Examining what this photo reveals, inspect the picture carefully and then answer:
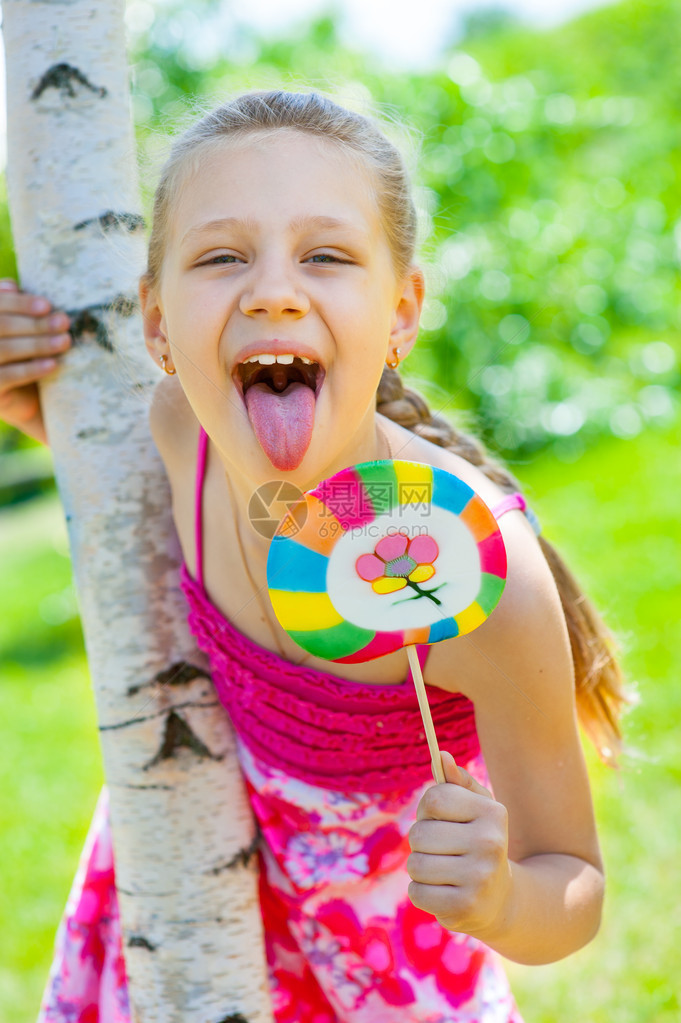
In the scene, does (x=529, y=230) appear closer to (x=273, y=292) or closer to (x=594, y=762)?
(x=594, y=762)

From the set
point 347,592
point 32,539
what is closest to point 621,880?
point 347,592

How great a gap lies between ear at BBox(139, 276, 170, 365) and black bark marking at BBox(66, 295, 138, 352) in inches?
2.6

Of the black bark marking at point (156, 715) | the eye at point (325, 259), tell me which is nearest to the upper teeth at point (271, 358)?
the eye at point (325, 259)

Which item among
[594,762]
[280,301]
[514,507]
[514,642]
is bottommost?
[594,762]

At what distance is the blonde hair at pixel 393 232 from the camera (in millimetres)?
1574

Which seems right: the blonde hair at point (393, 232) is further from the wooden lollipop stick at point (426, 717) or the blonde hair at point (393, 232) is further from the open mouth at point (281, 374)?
the wooden lollipop stick at point (426, 717)

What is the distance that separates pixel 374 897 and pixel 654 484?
464cm

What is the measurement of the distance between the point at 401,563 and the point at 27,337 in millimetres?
975

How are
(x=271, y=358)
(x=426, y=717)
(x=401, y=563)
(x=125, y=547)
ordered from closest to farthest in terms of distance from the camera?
(x=426, y=717), (x=401, y=563), (x=271, y=358), (x=125, y=547)

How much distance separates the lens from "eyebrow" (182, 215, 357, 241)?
4.81 feet

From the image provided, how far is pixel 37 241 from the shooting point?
1881 mm

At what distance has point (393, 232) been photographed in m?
1.66

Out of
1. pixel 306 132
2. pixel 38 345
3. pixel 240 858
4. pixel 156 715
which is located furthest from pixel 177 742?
pixel 306 132

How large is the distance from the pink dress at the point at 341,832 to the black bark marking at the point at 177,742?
10 centimetres
